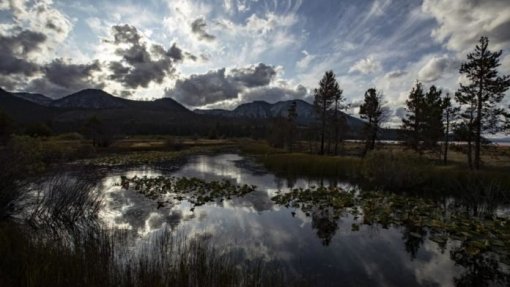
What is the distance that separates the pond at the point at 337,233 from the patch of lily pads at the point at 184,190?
19cm

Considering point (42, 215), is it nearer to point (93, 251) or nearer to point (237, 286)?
point (93, 251)

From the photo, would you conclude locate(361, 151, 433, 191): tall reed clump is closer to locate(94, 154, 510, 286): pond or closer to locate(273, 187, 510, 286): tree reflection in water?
locate(94, 154, 510, 286): pond

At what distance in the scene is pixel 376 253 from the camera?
32.6 feet

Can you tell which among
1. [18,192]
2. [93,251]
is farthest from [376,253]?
[18,192]

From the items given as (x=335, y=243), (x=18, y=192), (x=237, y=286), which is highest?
(x=18, y=192)

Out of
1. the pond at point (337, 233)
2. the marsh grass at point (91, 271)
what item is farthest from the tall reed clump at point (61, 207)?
the marsh grass at point (91, 271)

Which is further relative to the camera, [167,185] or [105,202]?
[167,185]

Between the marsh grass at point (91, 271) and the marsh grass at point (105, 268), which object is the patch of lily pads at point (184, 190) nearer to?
the marsh grass at point (105, 268)

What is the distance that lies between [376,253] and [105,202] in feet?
47.3

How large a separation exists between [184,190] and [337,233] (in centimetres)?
1187

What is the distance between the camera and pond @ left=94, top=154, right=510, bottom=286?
844 centimetres

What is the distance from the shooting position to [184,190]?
65.0 ft

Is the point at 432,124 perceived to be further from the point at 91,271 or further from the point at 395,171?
the point at 91,271

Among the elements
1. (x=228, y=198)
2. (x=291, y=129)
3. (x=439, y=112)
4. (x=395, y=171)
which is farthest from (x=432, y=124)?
(x=228, y=198)
